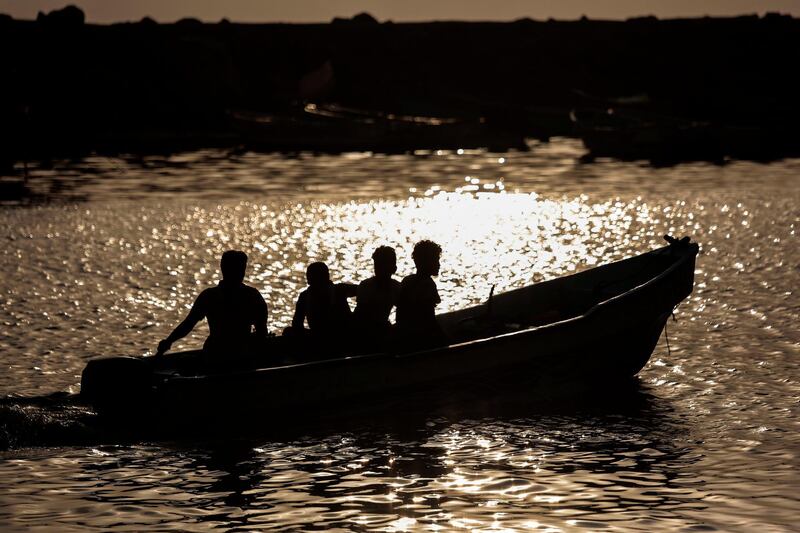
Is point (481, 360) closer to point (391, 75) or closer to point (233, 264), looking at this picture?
point (233, 264)

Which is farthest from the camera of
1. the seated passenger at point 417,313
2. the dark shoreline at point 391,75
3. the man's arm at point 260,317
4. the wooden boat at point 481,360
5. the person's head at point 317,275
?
the dark shoreline at point 391,75

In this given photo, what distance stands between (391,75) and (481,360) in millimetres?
100748

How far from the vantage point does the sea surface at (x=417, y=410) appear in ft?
40.1

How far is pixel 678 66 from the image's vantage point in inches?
4692

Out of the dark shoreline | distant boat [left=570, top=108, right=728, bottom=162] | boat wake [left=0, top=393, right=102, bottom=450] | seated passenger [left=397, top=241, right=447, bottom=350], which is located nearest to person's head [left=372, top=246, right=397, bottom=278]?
seated passenger [left=397, top=241, right=447, bottom=350]

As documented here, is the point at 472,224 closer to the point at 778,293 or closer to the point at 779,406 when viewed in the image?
the point at 778,293

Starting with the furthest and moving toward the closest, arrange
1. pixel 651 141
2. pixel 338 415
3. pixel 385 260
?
pixel 651 141 → pixel 338 415 → pixel 385 260

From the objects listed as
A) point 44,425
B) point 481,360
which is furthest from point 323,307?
point 44,425

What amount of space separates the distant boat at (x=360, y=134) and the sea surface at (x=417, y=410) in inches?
1202

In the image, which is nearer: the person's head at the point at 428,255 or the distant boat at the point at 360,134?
the person's head at the point at 428,255

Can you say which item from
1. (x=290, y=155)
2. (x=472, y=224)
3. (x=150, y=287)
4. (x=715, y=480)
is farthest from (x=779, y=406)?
(x=290, y=155)

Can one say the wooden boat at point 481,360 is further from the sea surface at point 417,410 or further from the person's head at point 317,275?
the person's head at point 317,275

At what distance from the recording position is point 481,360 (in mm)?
15336

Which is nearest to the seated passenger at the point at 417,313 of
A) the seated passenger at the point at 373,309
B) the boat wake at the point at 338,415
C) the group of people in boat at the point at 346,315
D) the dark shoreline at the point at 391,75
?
the group of people in boat at the point at 346,315
